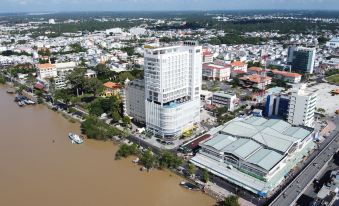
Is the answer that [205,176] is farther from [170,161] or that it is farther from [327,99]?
[327,99]

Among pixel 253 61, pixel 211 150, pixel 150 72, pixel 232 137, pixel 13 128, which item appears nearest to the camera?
pixel 211 150

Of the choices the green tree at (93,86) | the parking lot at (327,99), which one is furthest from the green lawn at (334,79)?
the green tree at (93,86)

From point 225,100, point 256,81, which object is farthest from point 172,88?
point 256,81

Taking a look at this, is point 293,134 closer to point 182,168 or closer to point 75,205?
point 182,168

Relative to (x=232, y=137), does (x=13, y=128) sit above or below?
below

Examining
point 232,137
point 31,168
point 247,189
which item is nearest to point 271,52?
point 232,137

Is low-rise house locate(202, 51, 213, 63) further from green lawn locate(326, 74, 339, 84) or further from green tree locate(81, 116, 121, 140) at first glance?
green tree locate(81, 116, 121, 140)

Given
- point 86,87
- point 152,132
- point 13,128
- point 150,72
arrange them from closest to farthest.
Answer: point 150,72
point 152,132
point 13,128
point 86,87
